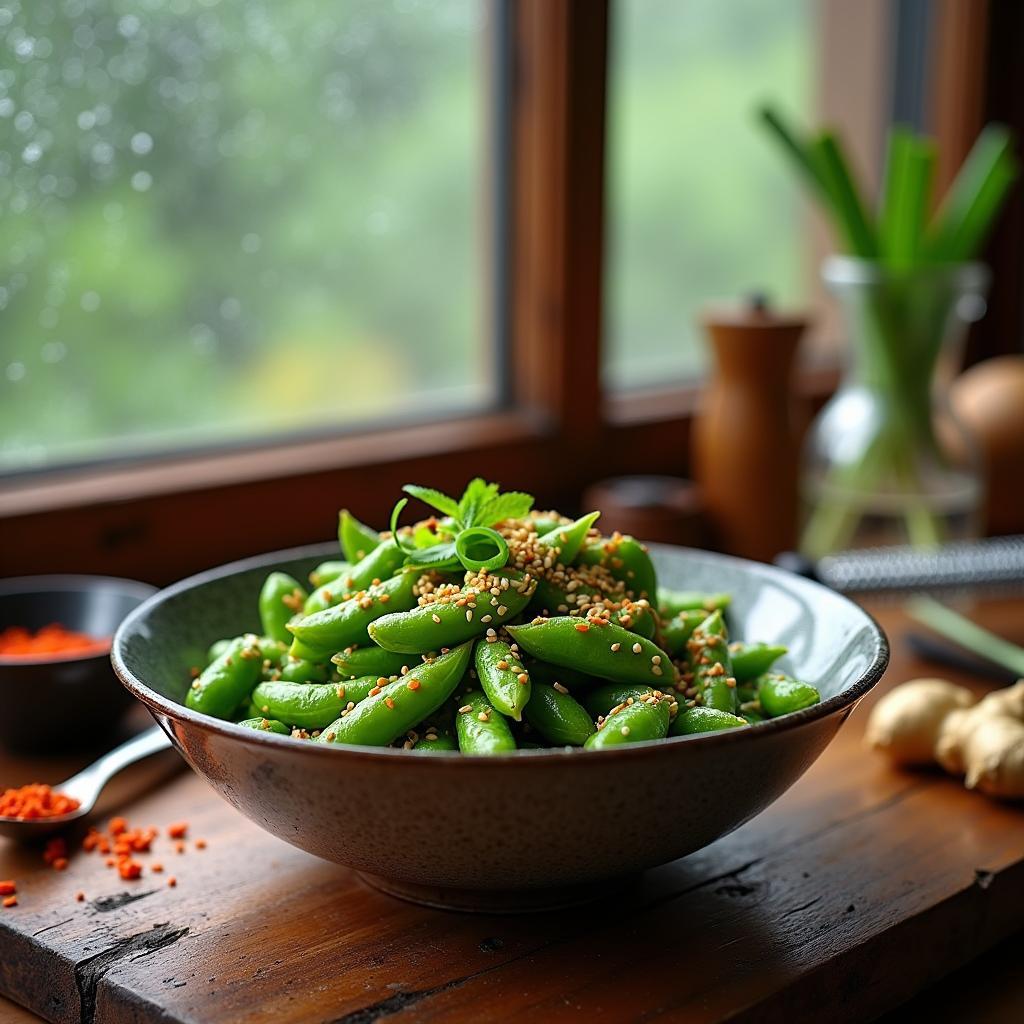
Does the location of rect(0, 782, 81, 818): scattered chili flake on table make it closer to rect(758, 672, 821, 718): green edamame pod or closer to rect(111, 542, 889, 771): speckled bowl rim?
rect(111, 542, 889, 771): speckled bowl rim

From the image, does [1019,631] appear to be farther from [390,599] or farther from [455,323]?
[390,599]

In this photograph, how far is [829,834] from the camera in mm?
1090

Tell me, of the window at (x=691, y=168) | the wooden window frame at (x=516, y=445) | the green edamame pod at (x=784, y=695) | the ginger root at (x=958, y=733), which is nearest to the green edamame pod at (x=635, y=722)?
the green edamame pod at (x=784, y=695)

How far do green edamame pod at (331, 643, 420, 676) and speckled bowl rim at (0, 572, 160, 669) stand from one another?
0.30 m

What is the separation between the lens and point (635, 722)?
0.85 m

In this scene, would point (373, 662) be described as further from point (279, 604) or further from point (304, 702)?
point (279, 604)

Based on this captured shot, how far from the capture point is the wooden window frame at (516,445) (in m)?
1.48

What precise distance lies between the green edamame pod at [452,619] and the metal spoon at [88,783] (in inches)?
11.2

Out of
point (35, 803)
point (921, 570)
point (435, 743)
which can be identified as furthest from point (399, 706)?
point (921, 570)

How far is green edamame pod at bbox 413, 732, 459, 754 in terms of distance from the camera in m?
0.88

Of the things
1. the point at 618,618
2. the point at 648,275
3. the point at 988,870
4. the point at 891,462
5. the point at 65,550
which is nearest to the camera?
the point at 618,618

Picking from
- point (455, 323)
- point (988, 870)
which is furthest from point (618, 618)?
point (455, 323)

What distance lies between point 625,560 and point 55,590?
0.58m

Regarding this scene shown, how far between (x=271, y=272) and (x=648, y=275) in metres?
0.67
